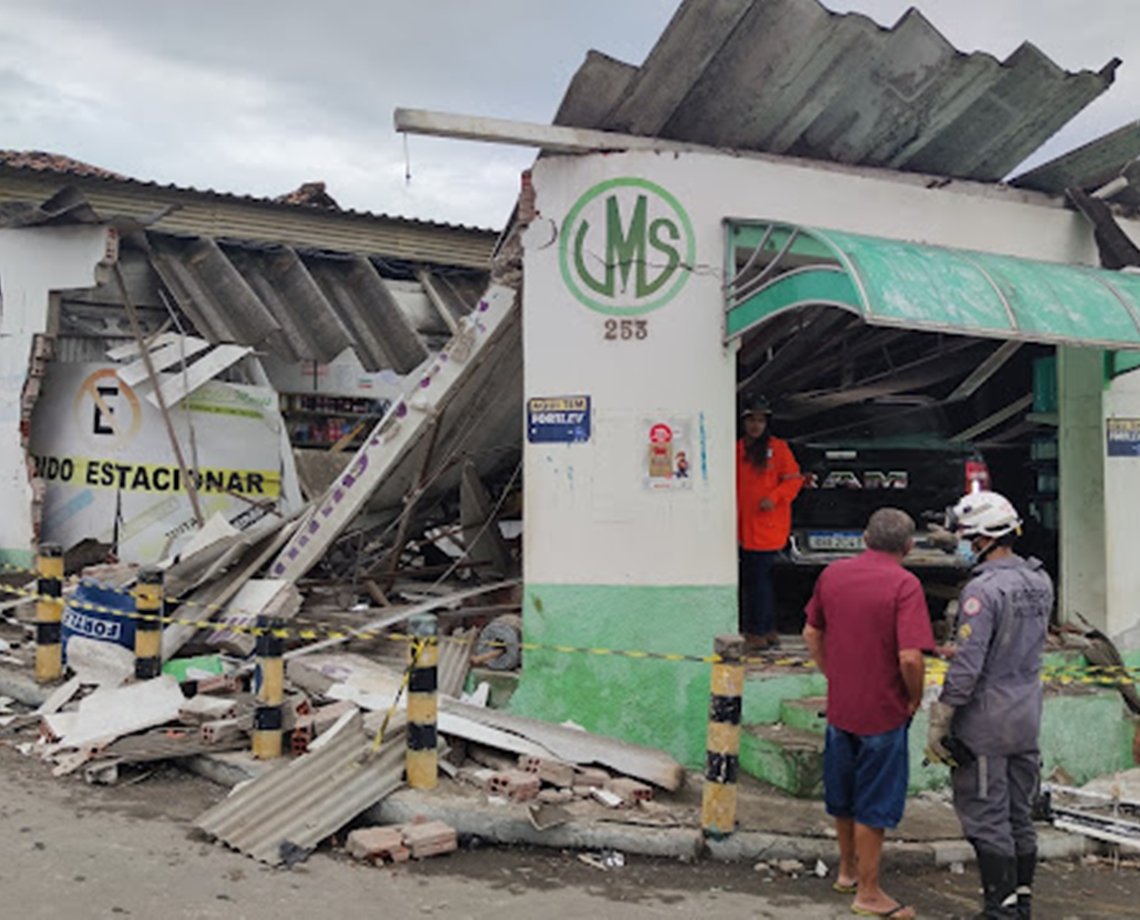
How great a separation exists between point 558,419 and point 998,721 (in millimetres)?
3683

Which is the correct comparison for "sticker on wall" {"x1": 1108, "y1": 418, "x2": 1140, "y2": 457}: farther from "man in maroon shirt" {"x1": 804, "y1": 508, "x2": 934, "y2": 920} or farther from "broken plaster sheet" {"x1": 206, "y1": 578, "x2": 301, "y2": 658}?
"broken plaster sheet" {"x1": 206, "y1": 578, "x2": 301, "y2": 658}

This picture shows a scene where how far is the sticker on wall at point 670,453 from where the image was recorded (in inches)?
309

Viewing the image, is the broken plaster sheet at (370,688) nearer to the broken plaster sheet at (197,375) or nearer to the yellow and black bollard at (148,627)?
the yellow and black bollard at (148,627)

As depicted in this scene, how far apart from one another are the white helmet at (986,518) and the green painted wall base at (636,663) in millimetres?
2579

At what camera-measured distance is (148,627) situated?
28.0ft

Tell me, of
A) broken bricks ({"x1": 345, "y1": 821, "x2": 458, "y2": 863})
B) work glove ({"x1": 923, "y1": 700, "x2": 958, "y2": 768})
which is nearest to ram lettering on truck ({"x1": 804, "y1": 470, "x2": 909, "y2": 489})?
work glove ({"x1": 923, "y1": 700, "x2": 958, "y2": 768})

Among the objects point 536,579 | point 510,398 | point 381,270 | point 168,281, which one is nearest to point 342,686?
point 536,579

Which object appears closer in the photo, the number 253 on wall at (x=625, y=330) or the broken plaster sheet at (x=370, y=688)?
the broken plaster sheet at (x=370, y=688)

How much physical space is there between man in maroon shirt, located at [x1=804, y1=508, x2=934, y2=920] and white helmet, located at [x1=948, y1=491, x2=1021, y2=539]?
0.27 m

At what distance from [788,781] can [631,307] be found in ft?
10.4

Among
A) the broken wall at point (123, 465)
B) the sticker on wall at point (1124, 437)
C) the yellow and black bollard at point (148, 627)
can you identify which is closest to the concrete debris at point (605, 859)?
the yellow and black bollard at point (148, 627)

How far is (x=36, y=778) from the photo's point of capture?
7207 millimetres

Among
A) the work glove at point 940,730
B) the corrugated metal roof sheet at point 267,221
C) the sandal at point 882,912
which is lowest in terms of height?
the sandal at point 882,912

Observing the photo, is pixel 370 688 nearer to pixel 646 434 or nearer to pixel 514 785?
pixel 514 785
